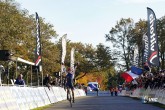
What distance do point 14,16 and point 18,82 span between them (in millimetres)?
39581

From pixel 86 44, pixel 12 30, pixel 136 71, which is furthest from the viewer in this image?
pixel 86 44

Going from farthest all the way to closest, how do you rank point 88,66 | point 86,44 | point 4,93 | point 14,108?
point 86,44, point 88,66, point 14,108, point 4,93

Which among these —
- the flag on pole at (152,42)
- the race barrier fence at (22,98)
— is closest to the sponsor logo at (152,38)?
the flag on pole at (152,42)

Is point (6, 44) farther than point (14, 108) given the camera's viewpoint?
Yes

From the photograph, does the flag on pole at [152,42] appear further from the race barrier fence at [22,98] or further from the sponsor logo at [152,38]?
the race barrier fence at [22,98]

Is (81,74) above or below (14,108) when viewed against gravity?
above

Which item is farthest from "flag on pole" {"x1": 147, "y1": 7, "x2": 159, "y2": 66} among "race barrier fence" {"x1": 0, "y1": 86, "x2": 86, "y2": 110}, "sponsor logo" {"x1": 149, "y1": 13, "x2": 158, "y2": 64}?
"race barrier fence" {"x1": 0, "y1": 86, "x2": 86, "y2": 110}

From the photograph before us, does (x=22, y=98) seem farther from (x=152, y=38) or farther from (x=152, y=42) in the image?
(x=152, y=38)

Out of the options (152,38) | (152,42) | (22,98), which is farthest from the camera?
(152,38)

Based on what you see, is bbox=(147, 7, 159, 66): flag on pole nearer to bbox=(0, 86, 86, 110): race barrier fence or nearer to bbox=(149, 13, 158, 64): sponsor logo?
bbox=(149, 13, 158, 64): sponsor logo

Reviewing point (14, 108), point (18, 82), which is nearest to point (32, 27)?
point (18, 82)

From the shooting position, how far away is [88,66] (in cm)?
12138

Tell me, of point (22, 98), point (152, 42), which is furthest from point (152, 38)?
point (22, 98)

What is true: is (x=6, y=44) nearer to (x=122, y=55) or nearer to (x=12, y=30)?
(x=12, y=30)
